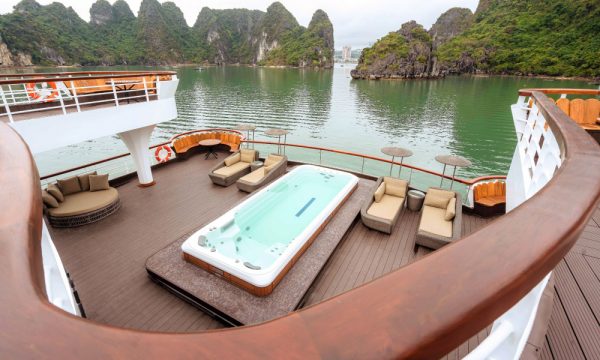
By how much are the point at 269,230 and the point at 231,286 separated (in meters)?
2.16

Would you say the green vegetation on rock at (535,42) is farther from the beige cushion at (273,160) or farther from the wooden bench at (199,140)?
the beige cushion at (273,160)

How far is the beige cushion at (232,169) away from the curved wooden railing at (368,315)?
8644 mm

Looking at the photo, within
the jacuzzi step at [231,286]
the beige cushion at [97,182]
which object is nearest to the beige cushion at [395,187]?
the jacuzzi step at [231,286]

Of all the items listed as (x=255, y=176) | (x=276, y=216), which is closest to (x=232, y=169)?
(x=255, y=176)

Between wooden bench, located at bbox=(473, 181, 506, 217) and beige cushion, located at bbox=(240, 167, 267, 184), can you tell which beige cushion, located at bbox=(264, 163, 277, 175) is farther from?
wooden bench, located at bbox=(473, 181, 506, 217)

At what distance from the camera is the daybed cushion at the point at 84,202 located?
21.3ft

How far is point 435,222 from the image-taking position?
21.1 ft

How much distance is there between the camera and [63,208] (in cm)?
661

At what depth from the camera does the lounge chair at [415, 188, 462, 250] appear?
5.76m

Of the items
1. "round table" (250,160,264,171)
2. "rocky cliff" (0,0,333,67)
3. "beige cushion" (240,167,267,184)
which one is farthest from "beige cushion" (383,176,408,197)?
"rocky cliff" (0,0,333,67)

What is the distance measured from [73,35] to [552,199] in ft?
493

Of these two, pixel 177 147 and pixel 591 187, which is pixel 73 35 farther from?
pixel 591 187

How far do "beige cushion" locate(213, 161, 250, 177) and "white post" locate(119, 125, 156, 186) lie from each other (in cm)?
210

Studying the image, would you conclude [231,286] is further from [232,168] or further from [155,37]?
[155,37]
